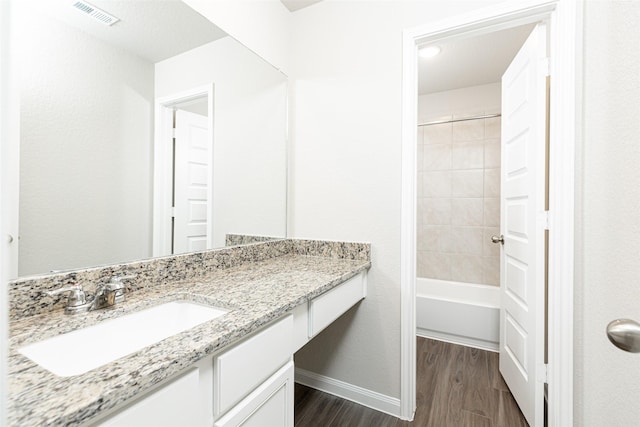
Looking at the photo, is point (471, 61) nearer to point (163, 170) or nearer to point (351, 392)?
point (163, 170)

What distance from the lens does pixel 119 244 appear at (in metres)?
1.07

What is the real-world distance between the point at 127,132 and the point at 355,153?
114 centimetres

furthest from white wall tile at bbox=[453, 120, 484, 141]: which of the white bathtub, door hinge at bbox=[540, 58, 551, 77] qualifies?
door hinge at bbox=[540, 58, 551, 77]

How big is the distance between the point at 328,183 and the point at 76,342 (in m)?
1.38

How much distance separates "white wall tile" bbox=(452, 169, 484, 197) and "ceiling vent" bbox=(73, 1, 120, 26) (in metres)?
3.04

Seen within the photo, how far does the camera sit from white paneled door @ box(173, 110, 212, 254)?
1.29 meters

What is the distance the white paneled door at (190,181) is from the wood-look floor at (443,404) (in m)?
1.13

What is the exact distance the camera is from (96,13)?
0.99 metres

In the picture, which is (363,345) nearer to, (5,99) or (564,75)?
(564,75)

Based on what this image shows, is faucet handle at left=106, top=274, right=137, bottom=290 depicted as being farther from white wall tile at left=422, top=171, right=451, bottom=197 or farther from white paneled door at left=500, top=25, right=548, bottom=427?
white wall tile at left=422, top=171, right=451, bottom=197

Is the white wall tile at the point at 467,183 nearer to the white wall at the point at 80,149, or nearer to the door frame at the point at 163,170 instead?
the door frame at the point at 163,170

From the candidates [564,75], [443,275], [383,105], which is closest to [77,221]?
[383,105]

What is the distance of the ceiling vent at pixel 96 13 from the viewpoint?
95 centimetres

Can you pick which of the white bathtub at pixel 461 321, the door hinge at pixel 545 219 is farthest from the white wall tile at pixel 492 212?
the door hinge at pixel 545 219
